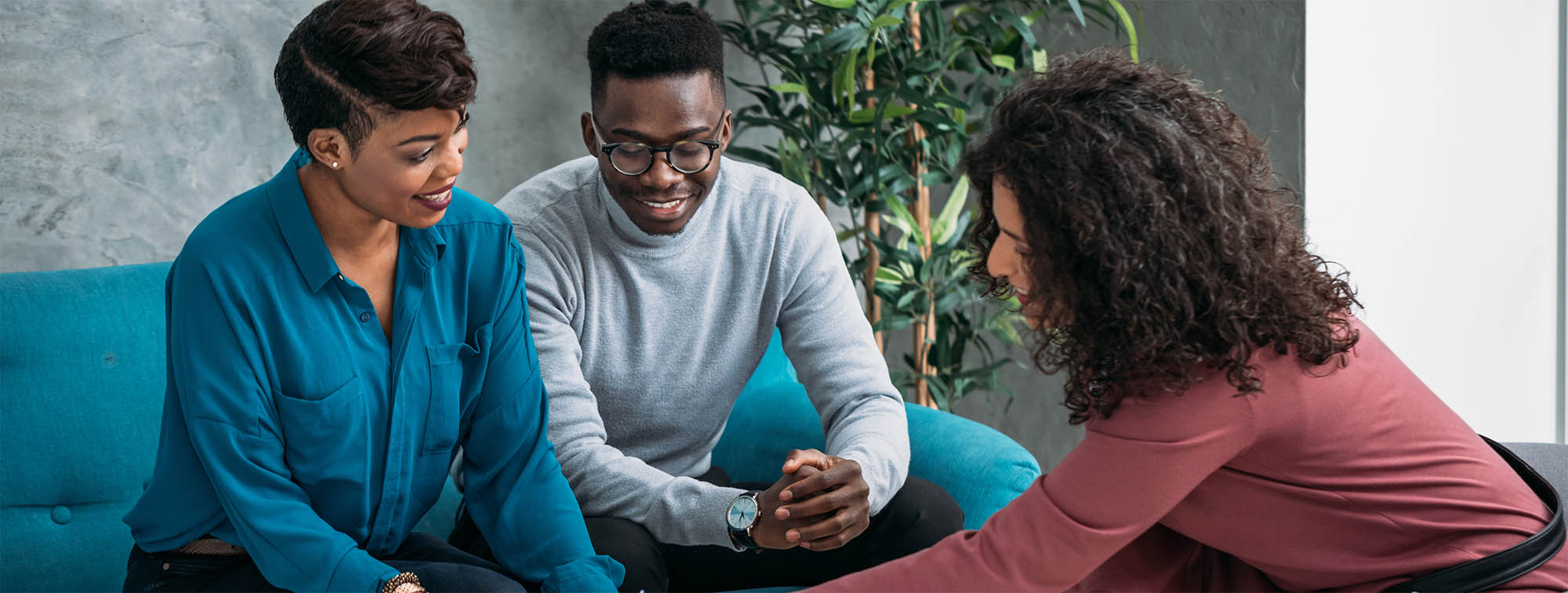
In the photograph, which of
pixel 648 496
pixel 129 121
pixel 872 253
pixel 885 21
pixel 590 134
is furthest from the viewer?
pixel 872 253

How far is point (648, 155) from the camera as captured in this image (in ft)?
5.22

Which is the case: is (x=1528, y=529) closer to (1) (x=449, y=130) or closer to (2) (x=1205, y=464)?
(2) (x=1205, y=464)

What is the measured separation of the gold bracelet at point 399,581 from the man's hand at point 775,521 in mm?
416

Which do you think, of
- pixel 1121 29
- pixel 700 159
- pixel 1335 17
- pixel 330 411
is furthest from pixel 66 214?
pixel 1335 17

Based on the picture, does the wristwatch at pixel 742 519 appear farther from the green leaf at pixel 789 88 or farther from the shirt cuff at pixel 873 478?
the green leaf at pixel 789 88

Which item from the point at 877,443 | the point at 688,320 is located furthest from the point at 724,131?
the point at 877,443

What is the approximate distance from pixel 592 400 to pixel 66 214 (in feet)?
3.22

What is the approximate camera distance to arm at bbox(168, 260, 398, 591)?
1.22 m

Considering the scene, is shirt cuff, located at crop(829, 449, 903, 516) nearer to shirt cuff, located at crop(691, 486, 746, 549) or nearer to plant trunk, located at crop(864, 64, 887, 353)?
shirt cuff, located at crop(691, 486, 746, 549)

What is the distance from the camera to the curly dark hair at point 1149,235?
100 centimetres

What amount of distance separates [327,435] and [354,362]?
0.27ft

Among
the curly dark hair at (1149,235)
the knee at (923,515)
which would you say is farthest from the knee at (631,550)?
the curly dark hair at (1149,235)

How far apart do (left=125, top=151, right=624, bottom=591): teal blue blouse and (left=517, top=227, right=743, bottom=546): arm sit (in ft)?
0.31

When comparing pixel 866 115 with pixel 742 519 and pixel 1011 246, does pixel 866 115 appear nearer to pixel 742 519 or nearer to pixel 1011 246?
pixel 742 519
